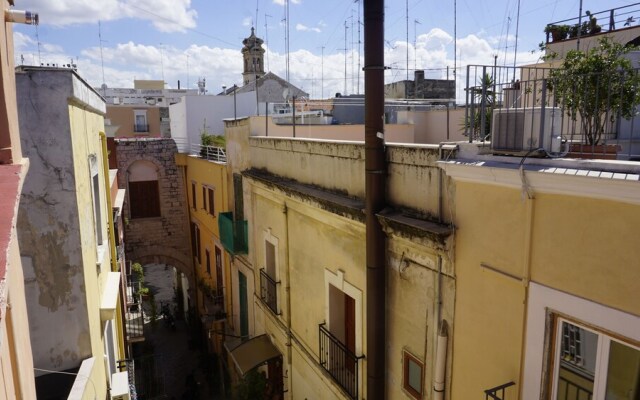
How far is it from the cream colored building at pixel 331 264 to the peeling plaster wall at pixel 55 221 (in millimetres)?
3359

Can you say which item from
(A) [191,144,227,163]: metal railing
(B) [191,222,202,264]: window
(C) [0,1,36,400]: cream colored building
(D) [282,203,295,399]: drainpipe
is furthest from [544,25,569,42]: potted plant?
(B) [191,222,202,264]: window

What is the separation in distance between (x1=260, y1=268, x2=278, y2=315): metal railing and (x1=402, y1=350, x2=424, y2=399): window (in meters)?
4.36

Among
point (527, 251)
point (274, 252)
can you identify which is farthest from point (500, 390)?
point (274, 252)

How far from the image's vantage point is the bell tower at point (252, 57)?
40.0 meters

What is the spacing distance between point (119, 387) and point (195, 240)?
12323 mm

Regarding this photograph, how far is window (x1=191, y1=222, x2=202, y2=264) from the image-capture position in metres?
19.2

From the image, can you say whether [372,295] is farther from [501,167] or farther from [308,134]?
[308,134]

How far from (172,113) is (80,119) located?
77.5 feet

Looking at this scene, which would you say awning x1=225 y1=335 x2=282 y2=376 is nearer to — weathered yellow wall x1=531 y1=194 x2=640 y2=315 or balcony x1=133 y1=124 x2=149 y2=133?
weathered yellow wall x1=531 y1=194 x2=640 y2=315

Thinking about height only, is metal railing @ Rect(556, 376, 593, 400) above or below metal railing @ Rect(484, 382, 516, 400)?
above

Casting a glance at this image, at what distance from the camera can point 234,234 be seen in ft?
41.3

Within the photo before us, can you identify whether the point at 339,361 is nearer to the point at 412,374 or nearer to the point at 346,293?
the point at 346,293

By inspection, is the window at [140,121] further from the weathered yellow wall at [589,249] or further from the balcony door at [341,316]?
the weathered yellow wall at [589,249]

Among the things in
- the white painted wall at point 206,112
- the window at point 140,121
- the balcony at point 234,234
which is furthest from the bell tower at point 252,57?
the balcony at point 234,234
